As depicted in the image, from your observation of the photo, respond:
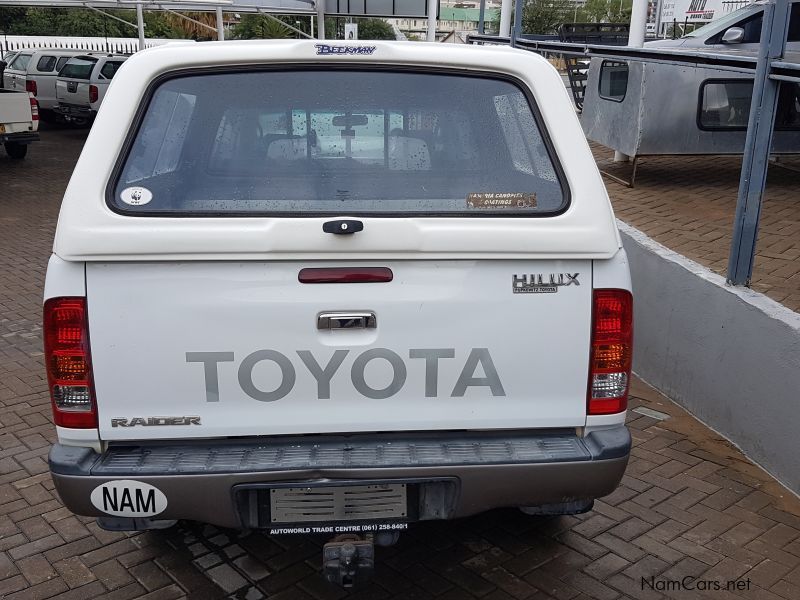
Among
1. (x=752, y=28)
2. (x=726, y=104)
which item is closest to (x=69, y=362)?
(x=726, y=104)

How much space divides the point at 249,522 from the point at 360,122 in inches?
55.7

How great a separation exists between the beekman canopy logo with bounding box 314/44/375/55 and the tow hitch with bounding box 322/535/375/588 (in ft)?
5.41

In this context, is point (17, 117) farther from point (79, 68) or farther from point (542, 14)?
point (542, 14)

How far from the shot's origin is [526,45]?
31.4 ft

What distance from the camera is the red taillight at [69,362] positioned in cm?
256

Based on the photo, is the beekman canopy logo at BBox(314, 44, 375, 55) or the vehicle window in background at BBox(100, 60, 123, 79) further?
the vehicle window in background at BBox(100, 60, 123, 79)

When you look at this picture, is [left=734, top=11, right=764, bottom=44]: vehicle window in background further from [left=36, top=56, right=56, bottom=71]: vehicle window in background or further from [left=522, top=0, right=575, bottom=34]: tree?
[left=522, top=0, right=575, bottom=34]: tree

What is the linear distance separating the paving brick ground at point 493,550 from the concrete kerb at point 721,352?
0.21m

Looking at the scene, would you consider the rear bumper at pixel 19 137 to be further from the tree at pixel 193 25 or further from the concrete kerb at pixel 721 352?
the tree at pixel 193 25

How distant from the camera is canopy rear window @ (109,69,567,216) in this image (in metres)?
2.72

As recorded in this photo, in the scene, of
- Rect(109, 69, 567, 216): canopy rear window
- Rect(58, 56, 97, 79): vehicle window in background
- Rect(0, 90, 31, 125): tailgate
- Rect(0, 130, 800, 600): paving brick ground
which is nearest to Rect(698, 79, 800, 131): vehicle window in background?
Rect(0, 130, 800, 600): paving brick ground

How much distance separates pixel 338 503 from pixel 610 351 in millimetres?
1022

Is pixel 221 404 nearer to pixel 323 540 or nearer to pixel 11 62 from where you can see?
pixel 323 540

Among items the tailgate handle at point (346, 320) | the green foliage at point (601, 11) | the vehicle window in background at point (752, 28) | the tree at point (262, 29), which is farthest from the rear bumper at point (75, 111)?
the green foliage at point (601, 11)
